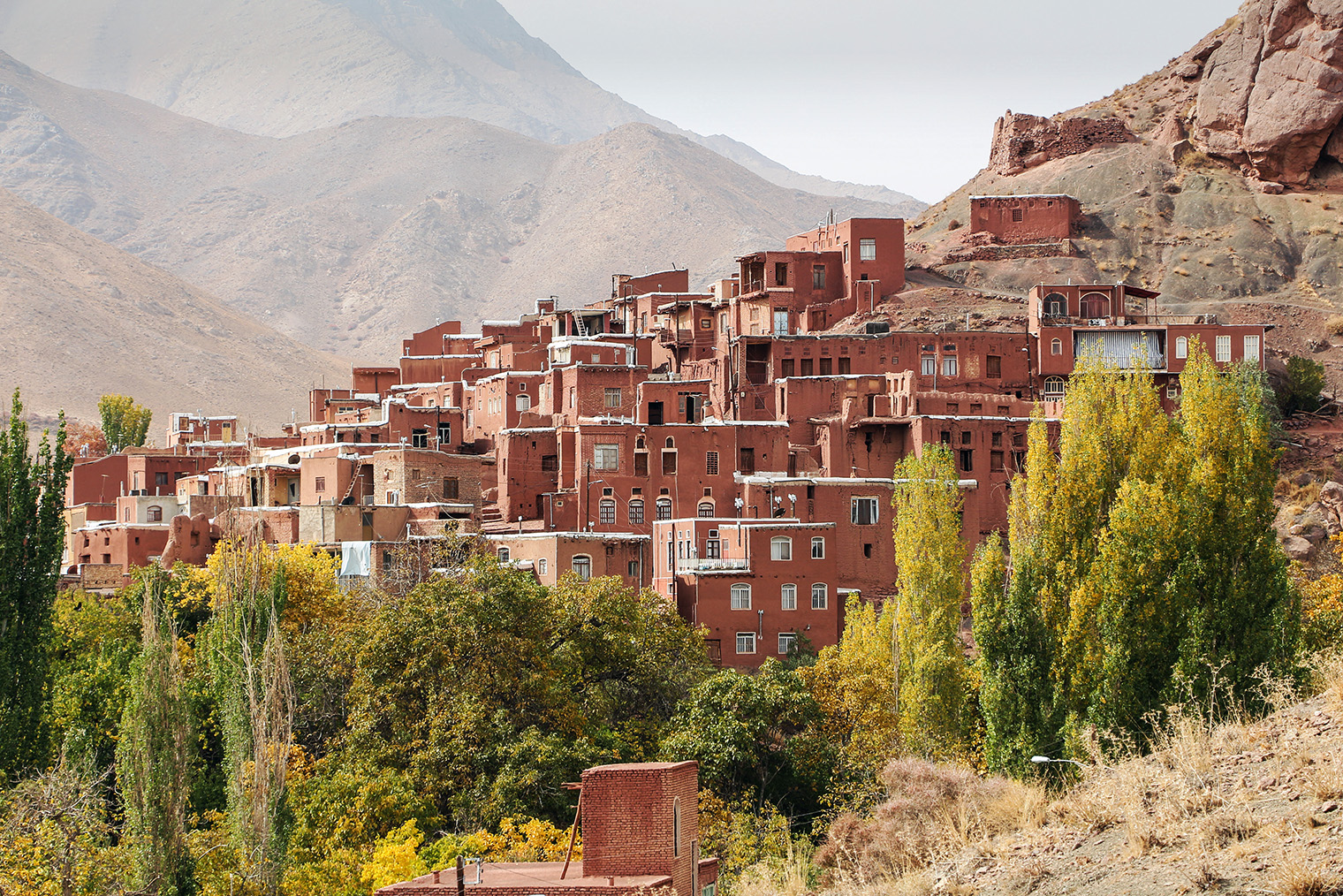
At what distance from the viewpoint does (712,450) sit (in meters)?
54.1

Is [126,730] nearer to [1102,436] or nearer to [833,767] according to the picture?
[833,767]

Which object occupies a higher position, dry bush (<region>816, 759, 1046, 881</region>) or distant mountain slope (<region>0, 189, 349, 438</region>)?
distant mountain slope (<region>0, 189, 349, 438</region>)

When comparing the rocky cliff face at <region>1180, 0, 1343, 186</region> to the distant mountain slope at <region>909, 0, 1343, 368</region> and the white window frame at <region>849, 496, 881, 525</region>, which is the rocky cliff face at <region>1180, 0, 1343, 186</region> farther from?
the white window frame at <region>849, 496, 881, 525</region>

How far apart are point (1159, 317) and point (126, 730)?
4761 cm

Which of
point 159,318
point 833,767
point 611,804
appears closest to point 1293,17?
point 833,767


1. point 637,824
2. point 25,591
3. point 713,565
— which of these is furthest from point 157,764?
point 713,565

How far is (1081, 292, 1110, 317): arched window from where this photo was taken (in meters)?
64.1

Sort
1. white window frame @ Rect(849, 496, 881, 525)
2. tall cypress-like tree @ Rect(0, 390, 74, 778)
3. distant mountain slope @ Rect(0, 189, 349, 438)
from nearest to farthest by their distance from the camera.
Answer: tall cypress-like tree @ Rect(0, 390, 74, 778) < white window frame @ Rect(849, 496, 881, 525) < distant mountain slope @ Rect(0, 189, 349, 438)

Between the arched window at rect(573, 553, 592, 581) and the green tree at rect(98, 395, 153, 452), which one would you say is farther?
the green tree at rect(98, 395, 153, 452)

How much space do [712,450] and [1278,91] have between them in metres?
41.3

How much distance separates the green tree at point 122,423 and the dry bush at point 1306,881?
3118 inches

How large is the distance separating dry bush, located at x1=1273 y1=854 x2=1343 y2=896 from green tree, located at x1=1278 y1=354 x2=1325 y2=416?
52.3 m

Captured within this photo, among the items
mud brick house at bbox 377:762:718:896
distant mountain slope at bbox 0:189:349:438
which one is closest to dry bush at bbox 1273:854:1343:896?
mud brick house at bbox 377:762:718:896

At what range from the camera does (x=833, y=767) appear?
36531 millimetres
